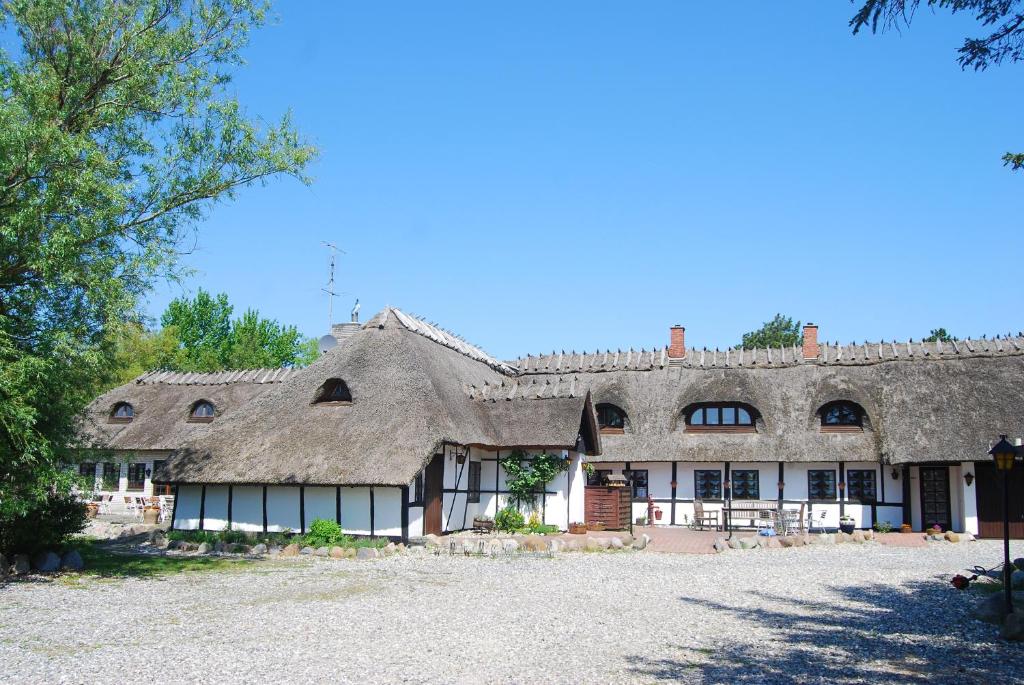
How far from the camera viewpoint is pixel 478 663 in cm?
928

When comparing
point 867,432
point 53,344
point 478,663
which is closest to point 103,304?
point 53,344

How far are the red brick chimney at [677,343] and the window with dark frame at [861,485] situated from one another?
27.5ft

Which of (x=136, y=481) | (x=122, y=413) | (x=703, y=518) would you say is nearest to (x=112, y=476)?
(x=136, y=481)

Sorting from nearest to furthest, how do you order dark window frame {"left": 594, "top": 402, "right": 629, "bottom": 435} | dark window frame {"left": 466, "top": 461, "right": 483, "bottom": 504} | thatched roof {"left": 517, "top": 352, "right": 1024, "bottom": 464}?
dark window frame {"left": 466, "top": 461, "right": 483, "bottom": 504}
thatched roof {"left": 517, "top": 352, "right": 1024, "bottom": 464}
dark window frame {"left": 594, "top": 402, "right": 629, "bottom": 435}

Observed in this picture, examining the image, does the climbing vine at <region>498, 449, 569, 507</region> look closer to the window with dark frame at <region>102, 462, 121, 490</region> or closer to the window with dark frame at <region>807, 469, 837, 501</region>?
the window with dark frame at <region>807, 469, 837, 501</region>

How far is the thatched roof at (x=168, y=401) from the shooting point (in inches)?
1311

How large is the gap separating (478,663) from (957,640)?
6.13 metres

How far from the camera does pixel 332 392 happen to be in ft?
80.7

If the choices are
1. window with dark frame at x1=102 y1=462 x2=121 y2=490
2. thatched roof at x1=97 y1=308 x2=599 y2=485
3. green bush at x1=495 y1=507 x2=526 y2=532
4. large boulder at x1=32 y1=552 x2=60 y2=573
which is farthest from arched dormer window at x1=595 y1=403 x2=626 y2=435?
window with dark frame at x1=102 y1=462 x2=121 y2=490

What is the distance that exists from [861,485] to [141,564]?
21.8 metres

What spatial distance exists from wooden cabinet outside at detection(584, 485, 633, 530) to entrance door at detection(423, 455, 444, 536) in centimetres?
524

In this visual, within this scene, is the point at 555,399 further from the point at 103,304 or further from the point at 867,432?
the point at 103,304

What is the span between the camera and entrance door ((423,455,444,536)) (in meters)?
22.2

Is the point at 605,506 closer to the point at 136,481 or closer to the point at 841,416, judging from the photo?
the point at 841,416
